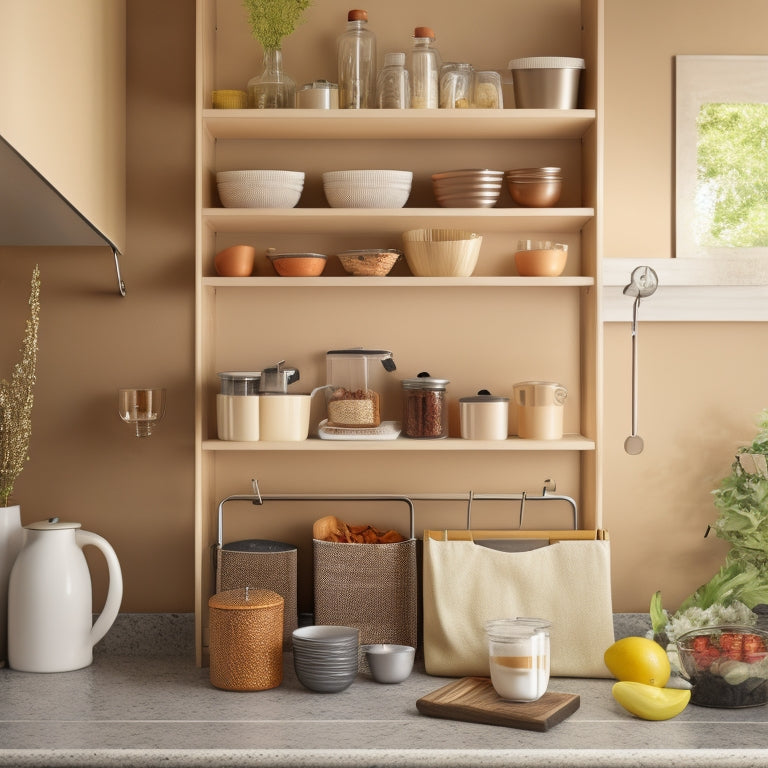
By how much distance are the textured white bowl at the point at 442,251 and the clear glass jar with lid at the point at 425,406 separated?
10.2 inches

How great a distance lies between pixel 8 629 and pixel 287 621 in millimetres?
643

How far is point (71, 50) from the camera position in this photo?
191 centimetres

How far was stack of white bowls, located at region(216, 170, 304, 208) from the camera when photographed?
2.26 meters

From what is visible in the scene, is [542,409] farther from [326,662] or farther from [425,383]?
[326,662]

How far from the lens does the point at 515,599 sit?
2160 mm

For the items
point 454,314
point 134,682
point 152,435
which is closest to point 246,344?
point 152,435

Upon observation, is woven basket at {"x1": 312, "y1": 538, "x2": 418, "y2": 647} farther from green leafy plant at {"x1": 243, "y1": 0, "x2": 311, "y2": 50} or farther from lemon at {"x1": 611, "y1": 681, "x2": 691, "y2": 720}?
green leafy plant at {"x1": 243, "y1": 0, "x2": 311, "y2": 50}

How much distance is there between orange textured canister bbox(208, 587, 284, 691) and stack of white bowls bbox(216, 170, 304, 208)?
94cm

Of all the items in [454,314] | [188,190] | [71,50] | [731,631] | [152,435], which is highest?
[71,50]

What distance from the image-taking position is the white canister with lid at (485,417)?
2262 millimetres

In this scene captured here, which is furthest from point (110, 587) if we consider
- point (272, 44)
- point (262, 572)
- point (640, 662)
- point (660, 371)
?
point (660, 371)

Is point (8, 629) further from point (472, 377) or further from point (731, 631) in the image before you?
point (731, 631)

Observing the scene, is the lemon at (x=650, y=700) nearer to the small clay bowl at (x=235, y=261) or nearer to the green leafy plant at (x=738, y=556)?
the green leafy plant at (x=738, y=556)

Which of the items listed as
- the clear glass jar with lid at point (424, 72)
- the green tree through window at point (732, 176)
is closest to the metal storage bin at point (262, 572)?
the clear glass jar with lid at point (424, 72)
